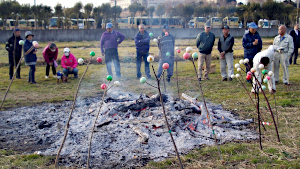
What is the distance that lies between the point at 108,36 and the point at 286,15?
30.3 metres

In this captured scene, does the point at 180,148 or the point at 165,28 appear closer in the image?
the point at 180,148

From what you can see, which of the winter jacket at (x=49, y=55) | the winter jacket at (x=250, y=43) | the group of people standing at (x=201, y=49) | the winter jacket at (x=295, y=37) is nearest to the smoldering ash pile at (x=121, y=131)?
the group of people standing at (x=201, y=49)

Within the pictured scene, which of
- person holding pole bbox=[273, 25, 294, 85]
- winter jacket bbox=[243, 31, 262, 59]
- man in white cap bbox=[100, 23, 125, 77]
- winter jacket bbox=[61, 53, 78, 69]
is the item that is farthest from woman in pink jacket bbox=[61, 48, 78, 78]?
person holding pole bbox=[273, 25, 294, 85]

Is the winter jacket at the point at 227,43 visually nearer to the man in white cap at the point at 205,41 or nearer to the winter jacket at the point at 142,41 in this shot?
the man in white cap at the point at 205,41

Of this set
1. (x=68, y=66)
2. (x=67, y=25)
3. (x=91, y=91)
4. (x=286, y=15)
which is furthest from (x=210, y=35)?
(x=286, y=15)

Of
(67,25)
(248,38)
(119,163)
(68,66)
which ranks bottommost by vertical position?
(119,163)

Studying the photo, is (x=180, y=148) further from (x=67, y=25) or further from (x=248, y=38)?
(x=67, y=25)

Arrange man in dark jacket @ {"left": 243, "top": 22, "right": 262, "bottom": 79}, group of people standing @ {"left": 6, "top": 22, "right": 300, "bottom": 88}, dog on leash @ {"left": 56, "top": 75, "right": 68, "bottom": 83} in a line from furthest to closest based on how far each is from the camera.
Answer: dog on leash @ {"left": 56, "top": 75, "right": 68, "bottom": 83} < man in dark jacket @ {"left": 243, "top": 22, "right": 262, "bottom": 79} < group of people standing @ {"left": 6, "top": 22, "right": 300, "bottom": 88}

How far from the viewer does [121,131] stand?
4.73 m

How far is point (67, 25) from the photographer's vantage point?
31.8 m

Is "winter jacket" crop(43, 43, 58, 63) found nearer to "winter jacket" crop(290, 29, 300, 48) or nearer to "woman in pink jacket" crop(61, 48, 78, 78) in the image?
"woman in pink jacket" crop(61, 48, 78, 78)

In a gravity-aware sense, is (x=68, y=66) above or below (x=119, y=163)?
above

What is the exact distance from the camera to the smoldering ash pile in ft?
13.4

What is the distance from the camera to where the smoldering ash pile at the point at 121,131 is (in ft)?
13.4
